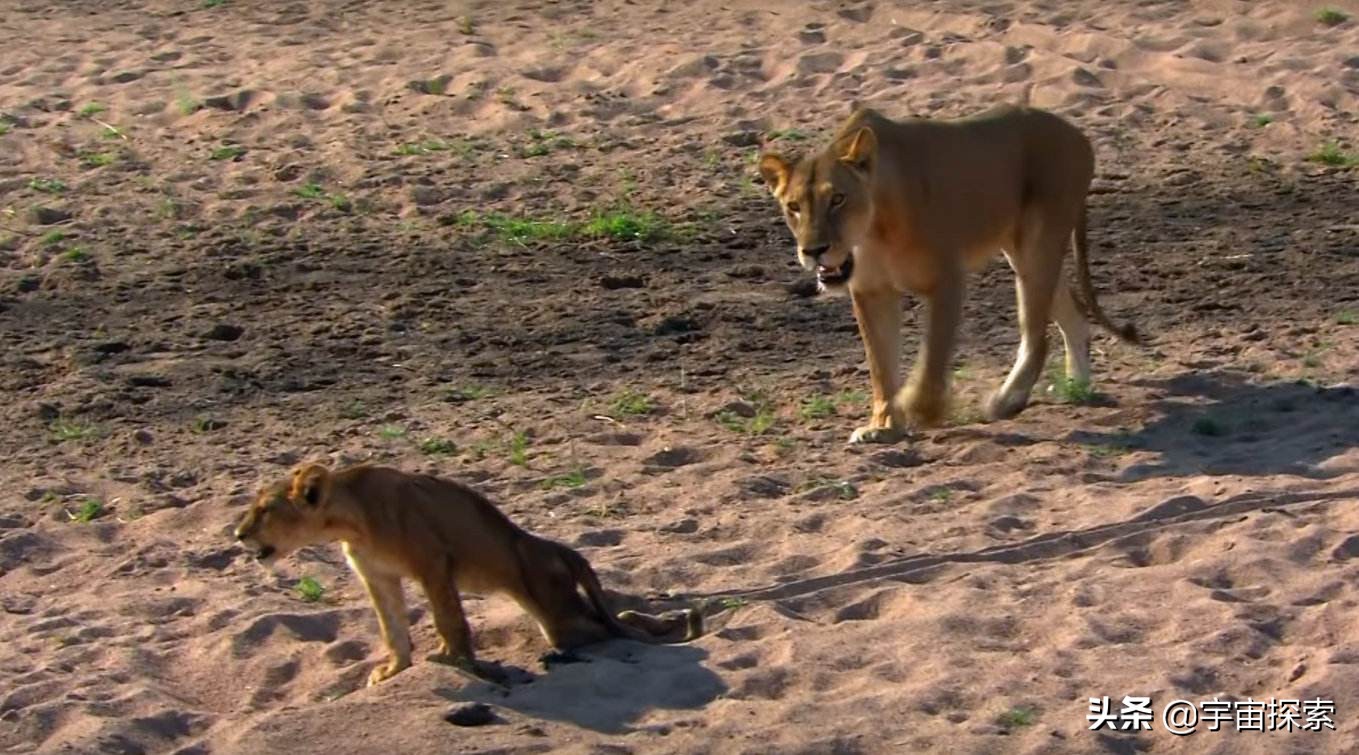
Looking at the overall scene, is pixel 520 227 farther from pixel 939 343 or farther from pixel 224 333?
pixel 939 343

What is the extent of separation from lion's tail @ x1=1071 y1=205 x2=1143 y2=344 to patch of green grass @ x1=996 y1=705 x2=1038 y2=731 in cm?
381

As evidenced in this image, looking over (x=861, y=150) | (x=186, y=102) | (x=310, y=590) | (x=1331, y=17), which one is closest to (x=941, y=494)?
(x=861, y=150)

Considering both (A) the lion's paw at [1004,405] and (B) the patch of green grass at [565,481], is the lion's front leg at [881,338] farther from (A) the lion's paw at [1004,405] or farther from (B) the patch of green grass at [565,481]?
(B) the patch of green grass at [565,481]

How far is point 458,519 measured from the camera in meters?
6.84

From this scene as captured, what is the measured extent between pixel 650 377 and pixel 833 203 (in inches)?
52.5

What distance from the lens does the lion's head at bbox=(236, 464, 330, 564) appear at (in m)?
6.73

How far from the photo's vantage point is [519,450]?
8.91m

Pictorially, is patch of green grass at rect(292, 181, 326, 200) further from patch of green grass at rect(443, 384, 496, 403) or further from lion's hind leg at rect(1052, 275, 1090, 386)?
lion's hind leg at rect(1052, 275, 1090, 386)

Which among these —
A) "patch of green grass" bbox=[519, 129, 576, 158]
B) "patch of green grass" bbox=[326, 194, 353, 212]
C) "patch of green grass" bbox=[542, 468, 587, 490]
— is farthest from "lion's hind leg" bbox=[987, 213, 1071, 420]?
"patch of green grass" bbox=[519, 129, 576, 158]

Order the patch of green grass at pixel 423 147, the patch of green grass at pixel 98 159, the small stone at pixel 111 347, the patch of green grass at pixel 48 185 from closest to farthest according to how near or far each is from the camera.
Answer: the small stone at pixel 111 347 → the patch of green grass at pixel 48 185 → the patch of green grass at pixel 98 159 → the patch of green grass at pixel 423 147

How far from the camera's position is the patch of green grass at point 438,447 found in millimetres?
8984

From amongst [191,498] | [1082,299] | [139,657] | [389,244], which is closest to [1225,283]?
[1082,299]

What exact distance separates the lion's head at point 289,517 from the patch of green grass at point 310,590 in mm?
631

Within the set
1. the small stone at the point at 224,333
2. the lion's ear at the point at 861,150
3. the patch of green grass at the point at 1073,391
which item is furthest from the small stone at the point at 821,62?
the lion's ear at the point at 861,150
